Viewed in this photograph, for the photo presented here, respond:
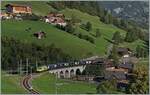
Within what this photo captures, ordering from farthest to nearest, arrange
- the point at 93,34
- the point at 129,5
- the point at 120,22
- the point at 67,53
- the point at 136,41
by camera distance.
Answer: the point at 129,5, the point at 120,22, the point at 136,41, the point at 93,34, the point at 67,53

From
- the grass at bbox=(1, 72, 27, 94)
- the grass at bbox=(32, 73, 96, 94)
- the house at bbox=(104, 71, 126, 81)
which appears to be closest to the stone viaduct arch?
the house at bbox=(104, 71, 126, 81)

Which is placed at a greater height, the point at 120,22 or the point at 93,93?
the point at 120,22

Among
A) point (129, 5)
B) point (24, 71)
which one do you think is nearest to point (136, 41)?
point (24, 71)

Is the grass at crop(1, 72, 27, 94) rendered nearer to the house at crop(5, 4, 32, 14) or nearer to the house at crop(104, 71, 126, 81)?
the house at crop(104, 71, 126, 81)

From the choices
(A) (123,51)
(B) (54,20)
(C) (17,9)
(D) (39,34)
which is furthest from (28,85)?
(C) (17,9)

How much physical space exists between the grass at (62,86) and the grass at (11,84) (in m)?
0.78

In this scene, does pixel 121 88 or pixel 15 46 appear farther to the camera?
pixel 15 46

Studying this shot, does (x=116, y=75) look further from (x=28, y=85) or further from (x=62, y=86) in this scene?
(x=28, y=85)

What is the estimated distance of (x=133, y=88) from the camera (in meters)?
21.8

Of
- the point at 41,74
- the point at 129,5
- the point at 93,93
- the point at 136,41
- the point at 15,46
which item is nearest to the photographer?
the point at 93,93

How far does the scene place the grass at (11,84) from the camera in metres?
20.0

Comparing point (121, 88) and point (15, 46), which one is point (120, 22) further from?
point (121, 88)

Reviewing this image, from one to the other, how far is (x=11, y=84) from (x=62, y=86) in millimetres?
2466

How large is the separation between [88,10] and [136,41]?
1250 centimetres
